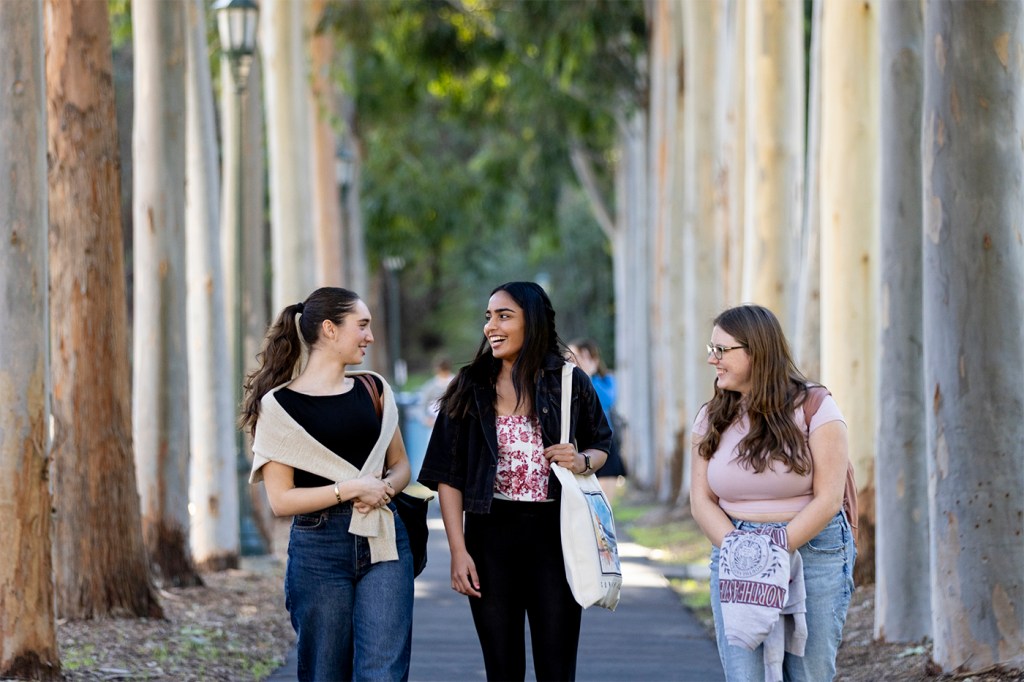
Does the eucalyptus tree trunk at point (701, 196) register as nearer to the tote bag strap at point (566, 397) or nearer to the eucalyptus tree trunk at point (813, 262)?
the eucalyptus tree trunk at point (813, 262)

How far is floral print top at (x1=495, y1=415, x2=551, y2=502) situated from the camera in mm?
5910

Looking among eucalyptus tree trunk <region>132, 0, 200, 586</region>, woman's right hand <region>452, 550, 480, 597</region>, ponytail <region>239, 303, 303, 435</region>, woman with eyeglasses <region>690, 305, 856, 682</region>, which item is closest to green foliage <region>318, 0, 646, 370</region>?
eucalyptus tree trunk <region>132, 0, 200, 586</region>

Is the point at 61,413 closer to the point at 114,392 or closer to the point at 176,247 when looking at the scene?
the point at 114,392

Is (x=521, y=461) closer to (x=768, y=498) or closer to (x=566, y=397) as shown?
(x=566, y=397)

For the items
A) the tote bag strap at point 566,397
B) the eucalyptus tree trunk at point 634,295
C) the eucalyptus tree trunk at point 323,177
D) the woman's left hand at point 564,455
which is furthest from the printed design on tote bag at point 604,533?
the eucalyptus tree trunk at point 634,295

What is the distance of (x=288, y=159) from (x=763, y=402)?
→ 1447 centimetres

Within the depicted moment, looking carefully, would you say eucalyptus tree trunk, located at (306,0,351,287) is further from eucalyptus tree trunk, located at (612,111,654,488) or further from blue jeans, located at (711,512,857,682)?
blue jeans, located at (711,512,857,682)

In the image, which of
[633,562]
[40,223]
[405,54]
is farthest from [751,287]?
[405,54]

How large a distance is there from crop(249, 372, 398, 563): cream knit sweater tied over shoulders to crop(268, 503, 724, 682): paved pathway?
3224 millimetres

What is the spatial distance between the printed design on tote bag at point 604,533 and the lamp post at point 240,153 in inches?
387

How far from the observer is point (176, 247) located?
12125mm

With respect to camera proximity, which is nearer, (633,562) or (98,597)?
(98,597)

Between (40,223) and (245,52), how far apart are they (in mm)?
7812

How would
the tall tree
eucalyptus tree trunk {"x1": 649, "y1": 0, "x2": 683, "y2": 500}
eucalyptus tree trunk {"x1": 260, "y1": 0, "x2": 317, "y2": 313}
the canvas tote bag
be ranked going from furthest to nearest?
eucalyptus tree trunk {"x1": 649, "y1": 0, "x2": 683, "y2": 500} < eucalyptus tree trunk {"x1": 260, "y1": 0, "x2": 317, "y2": 313} < the tall tree < the canvas tote bag
